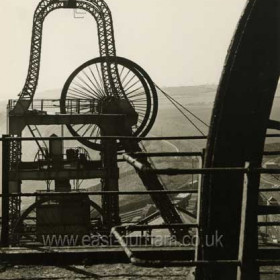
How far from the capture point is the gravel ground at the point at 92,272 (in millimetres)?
3475

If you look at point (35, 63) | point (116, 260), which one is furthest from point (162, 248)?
point (35, 63)

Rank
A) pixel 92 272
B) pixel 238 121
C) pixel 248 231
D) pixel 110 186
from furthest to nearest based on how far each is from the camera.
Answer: pixel 110 186 → pixel 92 272 → pixel 238 121 → pixel 248 231

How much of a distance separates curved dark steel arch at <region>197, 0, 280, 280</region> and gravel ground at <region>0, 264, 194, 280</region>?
860mm

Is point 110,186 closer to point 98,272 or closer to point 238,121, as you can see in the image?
point 98,272

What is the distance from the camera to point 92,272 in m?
3.56

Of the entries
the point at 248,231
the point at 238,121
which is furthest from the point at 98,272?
the point at 238,121

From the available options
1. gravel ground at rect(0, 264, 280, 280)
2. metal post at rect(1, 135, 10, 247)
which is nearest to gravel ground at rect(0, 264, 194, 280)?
gravel ground at rect(0, 264, 280, 280)

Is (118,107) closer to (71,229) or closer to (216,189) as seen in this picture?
(71,229)

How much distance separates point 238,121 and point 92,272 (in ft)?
5.81

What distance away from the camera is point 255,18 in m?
2.33

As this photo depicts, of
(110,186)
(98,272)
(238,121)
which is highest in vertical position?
(238,121)

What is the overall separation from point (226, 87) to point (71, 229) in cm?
1272

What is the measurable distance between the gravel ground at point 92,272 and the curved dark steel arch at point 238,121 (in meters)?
0.86

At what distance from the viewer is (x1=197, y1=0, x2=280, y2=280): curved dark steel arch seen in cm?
234
